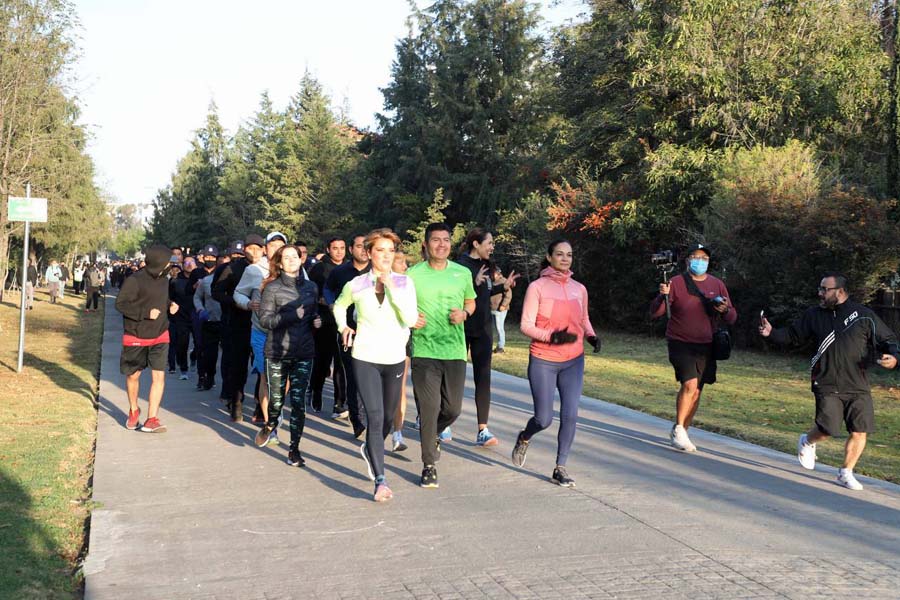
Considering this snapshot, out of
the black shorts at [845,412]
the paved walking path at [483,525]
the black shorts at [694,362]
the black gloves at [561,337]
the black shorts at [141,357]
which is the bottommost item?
the paved walking path at [483,525]

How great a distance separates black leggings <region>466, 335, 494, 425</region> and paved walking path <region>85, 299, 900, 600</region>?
389mm

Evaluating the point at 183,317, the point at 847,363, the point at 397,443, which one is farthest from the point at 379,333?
the point at 183,317

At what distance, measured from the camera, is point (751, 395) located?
1377 centimetres

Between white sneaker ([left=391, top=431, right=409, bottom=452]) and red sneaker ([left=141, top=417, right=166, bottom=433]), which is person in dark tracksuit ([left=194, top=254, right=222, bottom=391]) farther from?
white sneaker ([left=391, top=431, right=409, bottom=452])

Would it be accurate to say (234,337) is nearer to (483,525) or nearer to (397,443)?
(397,443)

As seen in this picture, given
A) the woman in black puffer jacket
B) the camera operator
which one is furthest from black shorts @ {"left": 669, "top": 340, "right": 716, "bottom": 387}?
the woman in black puffer jacket

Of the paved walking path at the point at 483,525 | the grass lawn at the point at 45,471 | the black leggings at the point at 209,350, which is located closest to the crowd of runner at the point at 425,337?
the paved walking path at the point at 483,525

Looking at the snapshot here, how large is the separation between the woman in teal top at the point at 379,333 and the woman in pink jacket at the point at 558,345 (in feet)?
3.23

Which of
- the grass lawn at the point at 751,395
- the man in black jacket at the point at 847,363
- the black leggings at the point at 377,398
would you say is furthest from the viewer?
the grass lawn at the point at 751,395

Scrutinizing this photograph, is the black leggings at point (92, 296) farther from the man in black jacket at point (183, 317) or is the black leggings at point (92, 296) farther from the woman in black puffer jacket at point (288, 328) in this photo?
the woman in black puffer jacket at point (288, 328)

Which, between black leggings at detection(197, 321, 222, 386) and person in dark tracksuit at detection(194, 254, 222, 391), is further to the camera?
black leggings at detection(197, 321, 222, 386)

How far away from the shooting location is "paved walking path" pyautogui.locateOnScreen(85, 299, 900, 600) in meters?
4.87

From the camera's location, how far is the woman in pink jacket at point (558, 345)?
721 centimetres

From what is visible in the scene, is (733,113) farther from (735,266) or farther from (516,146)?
(516,146)
